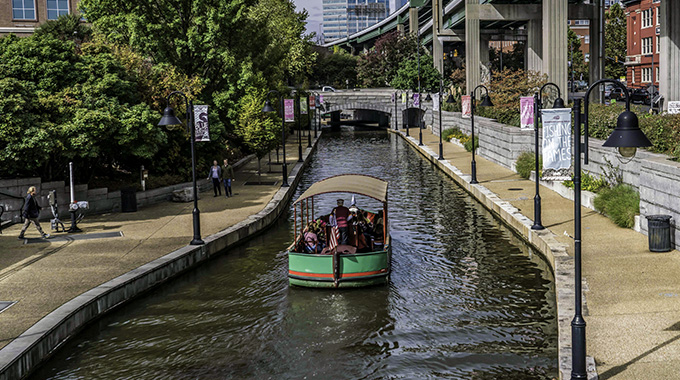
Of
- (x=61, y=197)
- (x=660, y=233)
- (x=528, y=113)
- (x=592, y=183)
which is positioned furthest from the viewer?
(x=528, y=113)

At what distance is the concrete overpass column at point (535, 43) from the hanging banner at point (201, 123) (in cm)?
5936

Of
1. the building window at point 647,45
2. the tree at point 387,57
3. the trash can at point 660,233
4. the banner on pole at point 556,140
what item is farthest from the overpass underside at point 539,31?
the banner on pole at point 556,140

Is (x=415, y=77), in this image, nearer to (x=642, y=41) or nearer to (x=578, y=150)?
(x=642, y=41)

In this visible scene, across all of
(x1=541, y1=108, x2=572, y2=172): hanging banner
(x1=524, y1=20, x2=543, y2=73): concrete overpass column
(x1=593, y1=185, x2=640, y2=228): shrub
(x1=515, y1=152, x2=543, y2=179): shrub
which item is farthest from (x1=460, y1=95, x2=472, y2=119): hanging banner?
(x1=524, y1=20, x2=543, y2=73): concrete overpass column

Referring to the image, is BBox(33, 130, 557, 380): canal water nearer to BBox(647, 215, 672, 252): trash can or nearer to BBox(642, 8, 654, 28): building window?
BBox(647, 215, 672, 252): trash can

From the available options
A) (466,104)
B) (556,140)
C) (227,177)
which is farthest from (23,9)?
(556,140)

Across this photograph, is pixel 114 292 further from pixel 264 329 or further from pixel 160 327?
pixel 264 329

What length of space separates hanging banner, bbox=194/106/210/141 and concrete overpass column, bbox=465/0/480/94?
2140 inches

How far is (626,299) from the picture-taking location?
51.8 feet

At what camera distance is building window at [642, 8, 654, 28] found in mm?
90794

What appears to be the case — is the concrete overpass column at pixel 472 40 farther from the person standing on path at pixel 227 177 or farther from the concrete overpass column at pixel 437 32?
the person standing on path at pixel 227 177

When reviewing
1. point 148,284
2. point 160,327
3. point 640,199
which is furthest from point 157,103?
point 640,199

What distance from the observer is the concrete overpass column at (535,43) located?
80.8 meters

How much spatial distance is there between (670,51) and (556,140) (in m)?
48.7
